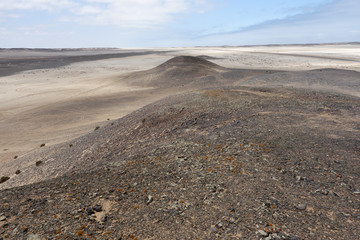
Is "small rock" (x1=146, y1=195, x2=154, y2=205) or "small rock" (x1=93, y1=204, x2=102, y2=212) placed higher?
"small rock" (x1=93, y1=204, x2=102, y2=212)

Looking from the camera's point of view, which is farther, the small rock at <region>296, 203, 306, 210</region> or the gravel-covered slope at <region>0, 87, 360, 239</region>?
the small rock at <region>296, 203, 306, 210</region>

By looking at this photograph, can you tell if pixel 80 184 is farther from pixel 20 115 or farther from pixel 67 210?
pixel 20 115

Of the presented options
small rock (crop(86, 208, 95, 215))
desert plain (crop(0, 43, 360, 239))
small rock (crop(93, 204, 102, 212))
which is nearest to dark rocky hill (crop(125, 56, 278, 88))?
desert plain (crop(0, 43, 360, 239))

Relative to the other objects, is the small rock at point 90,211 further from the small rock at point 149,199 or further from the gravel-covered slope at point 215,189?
the small rock at point 149,199

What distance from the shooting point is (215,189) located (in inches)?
243

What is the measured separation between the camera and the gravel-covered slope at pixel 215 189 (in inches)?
193

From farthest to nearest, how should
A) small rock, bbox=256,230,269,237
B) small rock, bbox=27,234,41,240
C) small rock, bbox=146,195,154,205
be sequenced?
1. small rock, bbox=146,195,154,205
2. small rock, bbox=27,234,41,240
3. small rock, bbox=256,230,269,237

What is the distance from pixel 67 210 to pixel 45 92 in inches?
1560

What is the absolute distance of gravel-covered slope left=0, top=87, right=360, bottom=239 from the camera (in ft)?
16.0

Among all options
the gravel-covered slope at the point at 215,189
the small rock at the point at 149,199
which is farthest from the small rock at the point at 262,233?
the small rock at the point at 149,199

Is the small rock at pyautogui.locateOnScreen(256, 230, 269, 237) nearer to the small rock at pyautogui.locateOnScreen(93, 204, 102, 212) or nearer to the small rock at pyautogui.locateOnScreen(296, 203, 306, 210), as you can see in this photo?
the small rock at pyautogui.locateOnScreen(296, 203, 306, 210)

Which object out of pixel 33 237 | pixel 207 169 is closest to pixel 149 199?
pixel 207 169

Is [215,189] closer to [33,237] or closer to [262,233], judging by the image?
[262,233]

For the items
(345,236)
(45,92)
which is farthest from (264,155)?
(45,92)
